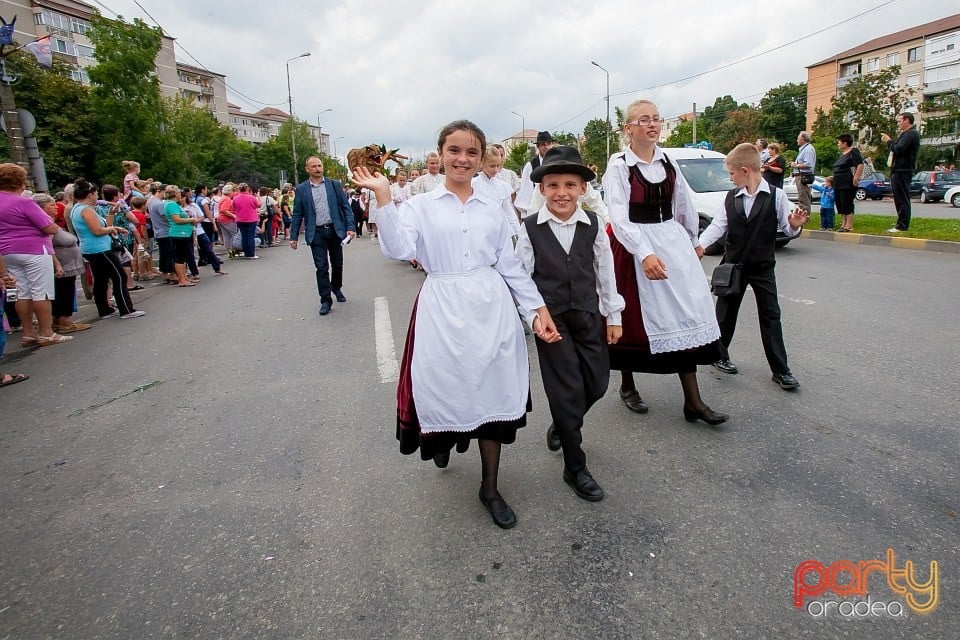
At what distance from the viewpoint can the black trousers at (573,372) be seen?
293 cm

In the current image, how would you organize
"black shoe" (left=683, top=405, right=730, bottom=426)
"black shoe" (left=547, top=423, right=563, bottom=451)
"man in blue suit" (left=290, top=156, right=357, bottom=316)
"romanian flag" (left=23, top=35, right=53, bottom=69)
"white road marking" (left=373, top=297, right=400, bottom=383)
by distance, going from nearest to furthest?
"black shoe" (left=547, top=423, right=563, bottom=451)
"black shoe" (left=683, top=405, right=730, bottom=426)
"white road marking" (left=373, top=297, right=400, bottom=383)
"man in blue suit" (left=290, top=156, right=357, bottom=316)
"romanian flag" (left=23, top=35, right=53, bottom=69)

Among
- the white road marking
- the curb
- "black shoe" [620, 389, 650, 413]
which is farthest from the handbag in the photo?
the curb

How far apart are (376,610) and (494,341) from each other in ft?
3.98

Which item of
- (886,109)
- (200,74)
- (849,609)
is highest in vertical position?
(200,74)

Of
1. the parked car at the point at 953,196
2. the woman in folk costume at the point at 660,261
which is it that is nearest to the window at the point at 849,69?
the parked car at the point at 953,196

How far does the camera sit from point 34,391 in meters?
5.21

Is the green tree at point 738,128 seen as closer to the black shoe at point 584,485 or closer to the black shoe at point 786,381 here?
the black shoe at point 786,381

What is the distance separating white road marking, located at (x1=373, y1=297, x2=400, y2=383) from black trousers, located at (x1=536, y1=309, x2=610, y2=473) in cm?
222

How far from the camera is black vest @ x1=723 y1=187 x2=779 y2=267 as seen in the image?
4.24 metres

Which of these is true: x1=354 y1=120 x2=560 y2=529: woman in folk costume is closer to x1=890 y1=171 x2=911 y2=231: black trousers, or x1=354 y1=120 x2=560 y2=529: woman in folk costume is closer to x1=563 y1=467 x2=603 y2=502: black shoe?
x1=563 y1=467 x2=603 y2=502: black shoe

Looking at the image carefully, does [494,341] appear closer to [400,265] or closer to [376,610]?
[376,610]

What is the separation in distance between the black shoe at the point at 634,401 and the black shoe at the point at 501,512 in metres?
1.54

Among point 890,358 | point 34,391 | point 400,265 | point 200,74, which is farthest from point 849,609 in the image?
point 200,74

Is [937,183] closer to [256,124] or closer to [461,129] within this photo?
[461,129]
